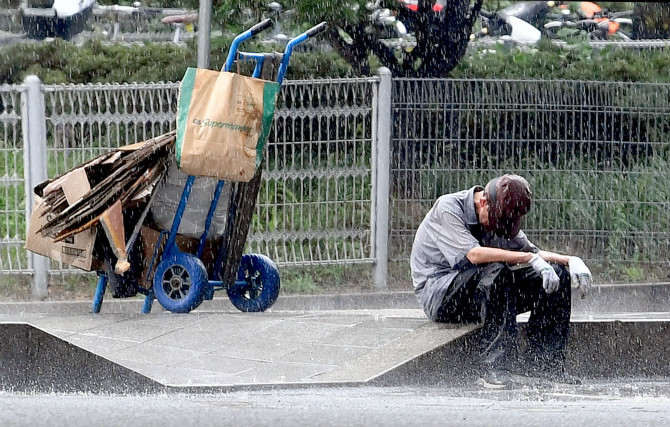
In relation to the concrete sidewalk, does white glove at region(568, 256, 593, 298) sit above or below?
above

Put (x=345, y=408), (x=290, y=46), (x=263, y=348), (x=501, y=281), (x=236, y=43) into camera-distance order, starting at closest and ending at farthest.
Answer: (x=345, y=408) → (x=501, y=281) → (x=263, y=348) → (x=236, y=43) → (x=290, y=46)

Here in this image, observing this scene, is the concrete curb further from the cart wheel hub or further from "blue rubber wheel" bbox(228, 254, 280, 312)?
the cart wheel hub

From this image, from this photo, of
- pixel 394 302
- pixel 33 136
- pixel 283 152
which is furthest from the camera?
pixel 394 302

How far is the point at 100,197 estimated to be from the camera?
305 inches

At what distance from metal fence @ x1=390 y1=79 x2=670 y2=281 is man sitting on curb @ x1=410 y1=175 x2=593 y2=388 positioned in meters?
3.33

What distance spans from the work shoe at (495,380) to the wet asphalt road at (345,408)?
0.09 m

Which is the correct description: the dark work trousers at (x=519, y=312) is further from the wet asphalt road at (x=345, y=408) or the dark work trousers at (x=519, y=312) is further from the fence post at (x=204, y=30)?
the fence post at (x=204, y=30)

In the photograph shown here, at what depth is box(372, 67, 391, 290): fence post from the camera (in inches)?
402

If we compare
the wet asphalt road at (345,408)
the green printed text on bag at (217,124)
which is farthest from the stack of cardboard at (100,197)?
the wet asphalt road at (345,408)

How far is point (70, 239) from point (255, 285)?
1.33 meters

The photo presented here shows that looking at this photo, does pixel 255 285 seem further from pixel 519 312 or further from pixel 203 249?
pixel 519 312

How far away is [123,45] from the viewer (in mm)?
13180

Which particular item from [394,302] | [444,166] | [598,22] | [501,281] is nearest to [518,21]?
[598,22]

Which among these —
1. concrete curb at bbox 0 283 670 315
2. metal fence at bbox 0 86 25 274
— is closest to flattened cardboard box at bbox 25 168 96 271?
concrete curb at bbox 0 283 670 315
